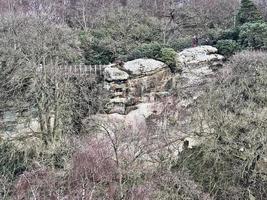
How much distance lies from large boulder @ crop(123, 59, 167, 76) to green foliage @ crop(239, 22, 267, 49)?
205 inches

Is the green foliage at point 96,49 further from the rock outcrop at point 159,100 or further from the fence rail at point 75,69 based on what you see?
the rock outcrop at point 159,100

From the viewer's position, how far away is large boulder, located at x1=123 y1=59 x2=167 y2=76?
74.4 ft

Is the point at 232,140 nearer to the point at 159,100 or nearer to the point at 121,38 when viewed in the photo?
the point at 159,100

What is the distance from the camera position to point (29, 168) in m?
17.6

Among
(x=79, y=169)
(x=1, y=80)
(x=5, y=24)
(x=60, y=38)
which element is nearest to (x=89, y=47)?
(x=60, y=38)

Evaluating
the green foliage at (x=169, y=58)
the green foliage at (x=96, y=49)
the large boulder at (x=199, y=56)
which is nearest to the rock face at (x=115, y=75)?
the green foliage at (x=96, y=49)

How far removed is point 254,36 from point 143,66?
22.7ft

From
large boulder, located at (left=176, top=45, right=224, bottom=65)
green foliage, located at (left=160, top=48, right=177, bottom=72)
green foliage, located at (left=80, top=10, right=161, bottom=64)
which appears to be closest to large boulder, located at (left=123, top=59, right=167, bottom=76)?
green foliage, located at (left=160, top=48, right=177, bottom=72)

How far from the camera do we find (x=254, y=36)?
2394 centimetres

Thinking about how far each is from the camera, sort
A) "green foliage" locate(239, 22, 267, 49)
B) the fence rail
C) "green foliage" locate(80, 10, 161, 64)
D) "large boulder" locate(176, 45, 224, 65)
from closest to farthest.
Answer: the fence rail
"green foliage" locate(239, 22, 267, 49)
"large boulder" locate(176, 45, 224, 65)
"green foliage" locate(80, 10, 161, 64)

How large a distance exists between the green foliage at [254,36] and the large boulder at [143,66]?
5.21 m

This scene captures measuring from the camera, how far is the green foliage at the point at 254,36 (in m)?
23.8

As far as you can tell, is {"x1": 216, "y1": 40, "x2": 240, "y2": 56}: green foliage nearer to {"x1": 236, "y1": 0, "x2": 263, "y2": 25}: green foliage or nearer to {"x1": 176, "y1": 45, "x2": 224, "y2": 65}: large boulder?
{"x1": 176, "y1": 45, "x2": 224, "y2": 65}: large boulder

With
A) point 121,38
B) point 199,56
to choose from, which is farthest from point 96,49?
point 199,56
